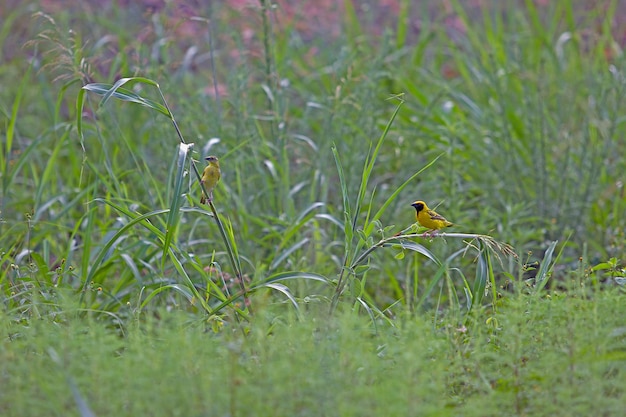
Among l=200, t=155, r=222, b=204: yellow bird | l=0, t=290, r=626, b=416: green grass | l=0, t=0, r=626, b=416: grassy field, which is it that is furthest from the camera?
l=200, t=155, r=222, b=204: yellow bird

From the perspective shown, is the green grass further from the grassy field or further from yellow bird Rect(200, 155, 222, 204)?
yellow bird Rect(200, 155, 222, 204)

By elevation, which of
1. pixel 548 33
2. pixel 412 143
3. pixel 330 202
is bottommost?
pixel 330 202

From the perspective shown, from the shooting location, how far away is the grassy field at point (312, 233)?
90.0 inches

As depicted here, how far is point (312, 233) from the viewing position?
14.8 feet

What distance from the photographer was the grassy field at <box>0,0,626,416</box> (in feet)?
7.50

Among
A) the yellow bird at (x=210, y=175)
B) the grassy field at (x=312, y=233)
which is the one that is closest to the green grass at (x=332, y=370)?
the grassy field at (x=312, y=233)

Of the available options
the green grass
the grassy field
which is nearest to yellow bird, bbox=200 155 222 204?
the grassy field

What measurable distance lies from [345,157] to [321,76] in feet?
3.94

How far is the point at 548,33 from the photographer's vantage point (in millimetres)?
6078

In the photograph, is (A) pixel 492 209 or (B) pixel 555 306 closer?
(B) pixel 555 306

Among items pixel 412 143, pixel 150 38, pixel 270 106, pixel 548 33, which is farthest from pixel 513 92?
pixel 150 38

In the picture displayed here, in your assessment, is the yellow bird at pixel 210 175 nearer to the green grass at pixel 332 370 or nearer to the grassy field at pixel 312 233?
the grassy field at pixel 312 233

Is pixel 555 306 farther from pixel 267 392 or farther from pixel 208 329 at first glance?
pixel 208 329

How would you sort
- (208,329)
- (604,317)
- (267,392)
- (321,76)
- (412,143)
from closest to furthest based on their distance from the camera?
(267,392), (604,317), (208,329), (412,143), (321,76)
